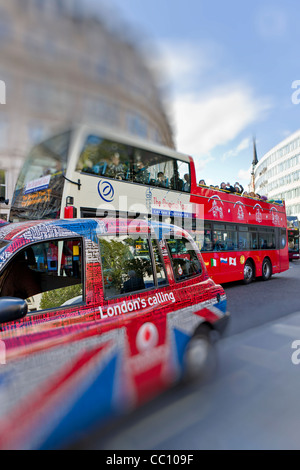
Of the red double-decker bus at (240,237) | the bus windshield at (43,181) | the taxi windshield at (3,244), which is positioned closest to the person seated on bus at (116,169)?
the bus windshield at (43,181)

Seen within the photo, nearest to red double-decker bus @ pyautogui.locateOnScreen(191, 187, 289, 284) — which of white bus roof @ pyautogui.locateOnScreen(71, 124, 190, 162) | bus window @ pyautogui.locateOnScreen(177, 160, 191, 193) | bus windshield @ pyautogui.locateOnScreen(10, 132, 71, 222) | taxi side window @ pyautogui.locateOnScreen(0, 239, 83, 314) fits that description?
bus window @ pyautogui.locateOnScreen(177, 160, 191, 193)

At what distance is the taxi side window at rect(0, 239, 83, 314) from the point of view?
6.88 ft

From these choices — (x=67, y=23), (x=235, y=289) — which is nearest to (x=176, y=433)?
(x=67, y=23)

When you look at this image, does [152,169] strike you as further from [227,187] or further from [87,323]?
[87,323]

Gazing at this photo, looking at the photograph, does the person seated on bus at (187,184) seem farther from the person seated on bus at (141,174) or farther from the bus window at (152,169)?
the person seated on bus at (141,174)

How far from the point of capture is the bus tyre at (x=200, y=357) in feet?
9.61

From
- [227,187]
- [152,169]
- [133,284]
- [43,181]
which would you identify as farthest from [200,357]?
[227,187]

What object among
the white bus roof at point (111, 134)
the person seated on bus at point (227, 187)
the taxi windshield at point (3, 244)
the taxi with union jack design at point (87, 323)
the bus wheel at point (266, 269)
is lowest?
the bus wheel at point (266, 269)

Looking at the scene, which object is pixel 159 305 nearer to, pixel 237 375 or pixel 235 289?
pixel 237 375

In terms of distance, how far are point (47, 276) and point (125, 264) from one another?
677 millimetres

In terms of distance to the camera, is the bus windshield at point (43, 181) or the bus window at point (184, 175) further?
the bus window at point (184, 175)

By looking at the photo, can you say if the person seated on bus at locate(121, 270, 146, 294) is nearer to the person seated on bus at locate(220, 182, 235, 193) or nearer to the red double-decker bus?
the red double-decker bus

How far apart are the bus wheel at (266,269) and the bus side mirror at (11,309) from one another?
1149 centimetres

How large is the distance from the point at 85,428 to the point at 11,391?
0.68 meters
